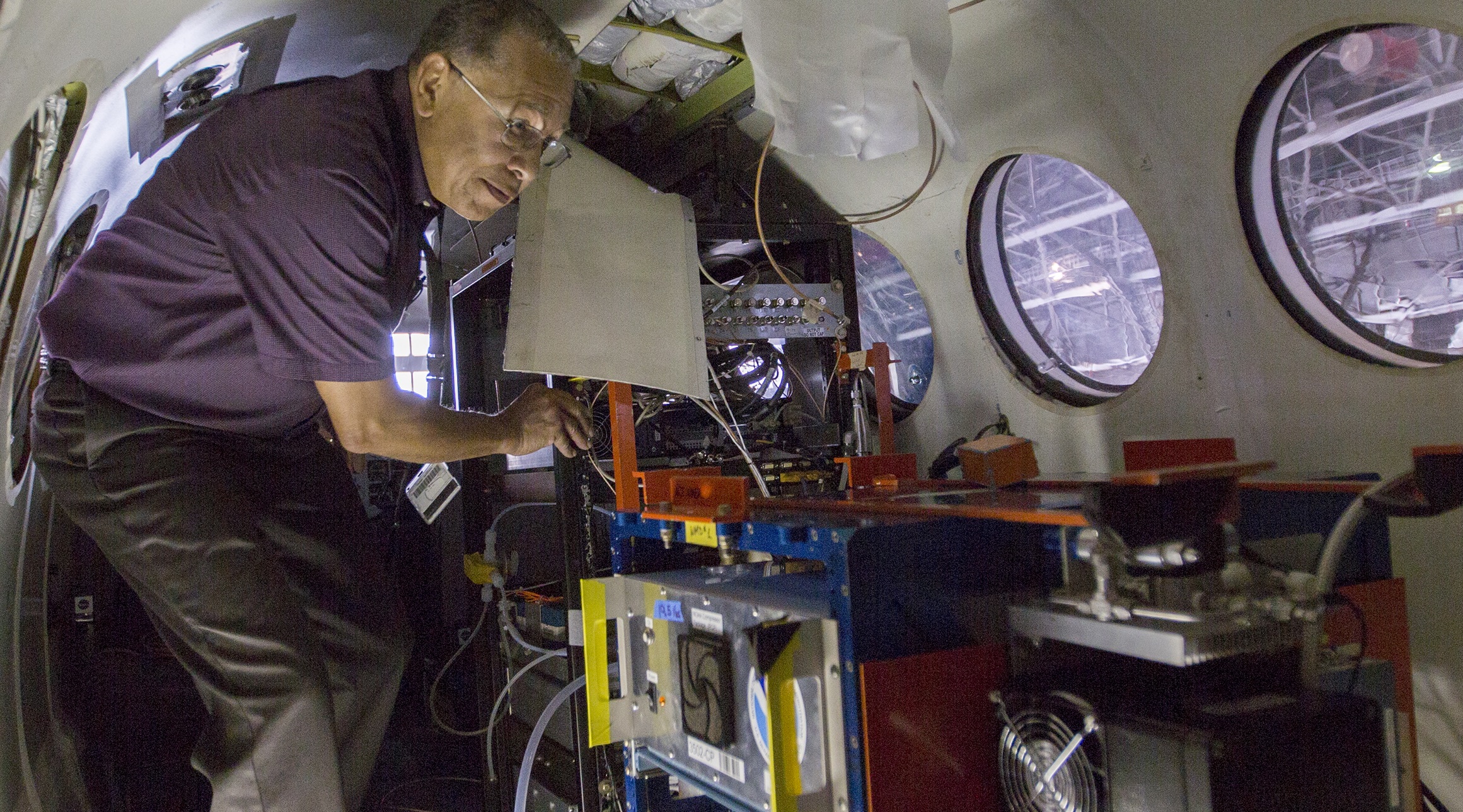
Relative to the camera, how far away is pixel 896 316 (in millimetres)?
3141

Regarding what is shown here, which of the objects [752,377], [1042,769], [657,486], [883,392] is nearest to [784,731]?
[1042,769]

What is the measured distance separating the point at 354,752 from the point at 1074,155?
202cm

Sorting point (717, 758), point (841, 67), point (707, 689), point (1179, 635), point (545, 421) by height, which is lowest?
point (717, 758)

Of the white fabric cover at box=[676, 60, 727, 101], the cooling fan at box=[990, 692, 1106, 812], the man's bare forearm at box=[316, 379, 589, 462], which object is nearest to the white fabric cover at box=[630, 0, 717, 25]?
the white fabric cover at box=[676, 60, 727, 101]

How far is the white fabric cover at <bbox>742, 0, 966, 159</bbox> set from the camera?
150 centimetres

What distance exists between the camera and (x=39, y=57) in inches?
40.7

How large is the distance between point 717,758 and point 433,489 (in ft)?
4.39

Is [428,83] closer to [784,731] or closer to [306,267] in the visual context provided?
[306,267]

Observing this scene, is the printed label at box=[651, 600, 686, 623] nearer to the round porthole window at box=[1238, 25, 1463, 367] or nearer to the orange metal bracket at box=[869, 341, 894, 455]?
the orange metal bracket at box=[869, 341, 894, 455]

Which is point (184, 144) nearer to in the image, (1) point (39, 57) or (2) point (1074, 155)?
(1) point (39, 57)

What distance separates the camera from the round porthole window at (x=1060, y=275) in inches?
96.1

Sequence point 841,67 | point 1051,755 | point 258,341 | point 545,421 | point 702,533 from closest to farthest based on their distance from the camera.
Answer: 1. point 1051,755
2. point 258,341
3. point 702,533
4. point 841,67
5. point 545,421

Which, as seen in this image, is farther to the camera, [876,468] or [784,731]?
[876,468]

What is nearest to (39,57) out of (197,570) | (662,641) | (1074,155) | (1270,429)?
(197,570)
